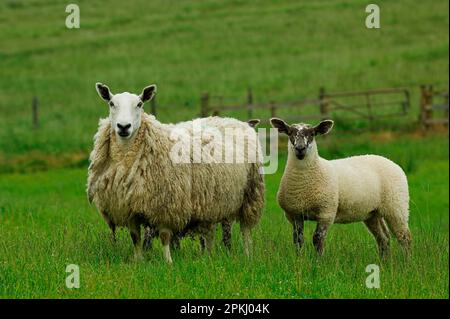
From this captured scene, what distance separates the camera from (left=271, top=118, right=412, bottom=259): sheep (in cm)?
1022

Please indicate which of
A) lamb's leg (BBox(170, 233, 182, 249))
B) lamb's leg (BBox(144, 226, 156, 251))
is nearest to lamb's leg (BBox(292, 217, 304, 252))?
lamb's leg (BBox(170, 233, 182, 249))

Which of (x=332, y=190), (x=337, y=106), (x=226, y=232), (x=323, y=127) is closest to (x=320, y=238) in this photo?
(x=332, y=190)

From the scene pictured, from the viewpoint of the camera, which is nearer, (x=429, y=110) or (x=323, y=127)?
(x=323, y=127)

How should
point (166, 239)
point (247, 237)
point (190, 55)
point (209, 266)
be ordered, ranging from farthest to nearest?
point (190, 55)
point (247, 237)
point (166, 239)
point (209, 266)

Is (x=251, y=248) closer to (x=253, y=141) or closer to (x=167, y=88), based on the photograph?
(x=253, y=141)

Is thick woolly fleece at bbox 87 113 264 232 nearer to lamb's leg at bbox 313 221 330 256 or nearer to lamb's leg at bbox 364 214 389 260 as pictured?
lamb's leg at bbox 313 221 330 256

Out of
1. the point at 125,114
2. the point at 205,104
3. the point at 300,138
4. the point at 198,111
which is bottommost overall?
the point at 300,138

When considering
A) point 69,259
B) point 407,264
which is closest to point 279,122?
point 407,264

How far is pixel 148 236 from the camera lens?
33.6 feet

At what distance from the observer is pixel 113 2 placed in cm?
5294

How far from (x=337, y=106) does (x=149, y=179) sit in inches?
856

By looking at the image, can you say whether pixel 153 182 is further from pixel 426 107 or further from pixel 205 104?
pixel 205 104

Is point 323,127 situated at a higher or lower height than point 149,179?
higher

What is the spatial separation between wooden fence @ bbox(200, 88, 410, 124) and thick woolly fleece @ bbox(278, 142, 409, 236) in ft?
54.0
